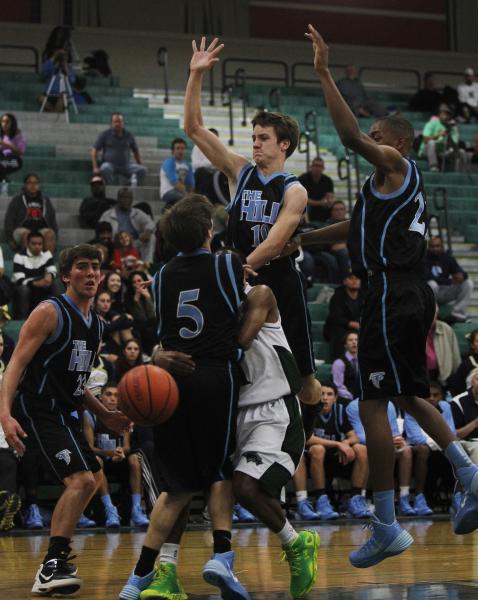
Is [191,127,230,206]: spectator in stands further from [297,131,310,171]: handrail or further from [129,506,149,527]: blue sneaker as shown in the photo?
[129,506,149,527]: blue sneaker

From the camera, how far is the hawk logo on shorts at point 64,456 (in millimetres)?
6449

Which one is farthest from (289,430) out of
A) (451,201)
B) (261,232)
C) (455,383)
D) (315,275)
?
(451,201)

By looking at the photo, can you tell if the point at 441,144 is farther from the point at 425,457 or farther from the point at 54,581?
the point at 54,581

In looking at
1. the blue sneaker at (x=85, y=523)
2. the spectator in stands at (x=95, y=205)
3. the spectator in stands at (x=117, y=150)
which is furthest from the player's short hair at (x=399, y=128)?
the spectator in stands at (x=117, y=150)

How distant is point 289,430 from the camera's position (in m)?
5.88

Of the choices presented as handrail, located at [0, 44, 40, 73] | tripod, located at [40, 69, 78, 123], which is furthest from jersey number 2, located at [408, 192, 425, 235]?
handrail, located at [0, 44, 40, 73]

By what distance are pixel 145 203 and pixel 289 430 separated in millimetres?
10613

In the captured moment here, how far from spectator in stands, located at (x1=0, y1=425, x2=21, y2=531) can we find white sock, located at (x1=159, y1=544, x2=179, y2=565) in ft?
17.0

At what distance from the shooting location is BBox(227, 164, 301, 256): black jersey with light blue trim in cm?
662

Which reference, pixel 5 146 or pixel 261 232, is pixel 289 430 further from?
pixel 5 146

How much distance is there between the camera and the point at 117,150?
1777cm

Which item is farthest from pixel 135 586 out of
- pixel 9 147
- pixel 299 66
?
pixel 299 66

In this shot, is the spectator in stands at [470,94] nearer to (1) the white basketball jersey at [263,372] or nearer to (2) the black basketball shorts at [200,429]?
(1) the white basketball jersey at [263,372]

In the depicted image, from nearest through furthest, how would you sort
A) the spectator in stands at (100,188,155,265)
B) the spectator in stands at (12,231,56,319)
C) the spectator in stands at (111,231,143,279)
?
the spectator in stands at (12,231,56,319) → the spectator in stands at (111,231,143,279) → the spectator in stands at (100,188,155,265)
